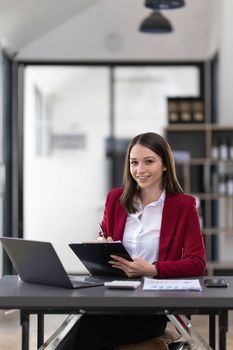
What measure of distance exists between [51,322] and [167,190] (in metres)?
3.18

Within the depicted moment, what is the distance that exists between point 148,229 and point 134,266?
32cm

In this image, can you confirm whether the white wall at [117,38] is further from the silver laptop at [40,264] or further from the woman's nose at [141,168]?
the silver laptop at [40,264]

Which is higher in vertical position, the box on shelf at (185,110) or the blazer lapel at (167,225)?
the box on shelf at (185,110)

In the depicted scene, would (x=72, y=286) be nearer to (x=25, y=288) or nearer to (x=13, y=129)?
(x=25, y=288)

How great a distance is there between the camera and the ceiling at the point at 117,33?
9471mm

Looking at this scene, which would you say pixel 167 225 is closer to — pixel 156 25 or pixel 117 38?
pixel 156 25

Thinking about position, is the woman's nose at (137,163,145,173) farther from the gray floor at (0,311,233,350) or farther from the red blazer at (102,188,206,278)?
the gray floor at (0,311,233,350)

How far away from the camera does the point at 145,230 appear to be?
11.5 ft

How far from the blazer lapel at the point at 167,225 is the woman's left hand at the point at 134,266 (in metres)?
0.18

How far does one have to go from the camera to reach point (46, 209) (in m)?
9.90

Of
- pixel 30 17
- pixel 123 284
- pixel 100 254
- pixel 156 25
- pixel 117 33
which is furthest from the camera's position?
pixel 117 33

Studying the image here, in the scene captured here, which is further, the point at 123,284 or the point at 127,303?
the point at 123,284

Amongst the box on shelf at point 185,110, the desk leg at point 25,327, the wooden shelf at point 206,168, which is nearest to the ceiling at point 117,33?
the box on shelf at point 185,110

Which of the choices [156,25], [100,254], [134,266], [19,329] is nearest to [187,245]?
[134,266]
